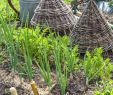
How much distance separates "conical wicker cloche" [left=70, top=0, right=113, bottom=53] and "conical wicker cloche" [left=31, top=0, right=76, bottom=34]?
1.53 feet

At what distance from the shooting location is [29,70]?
269cm

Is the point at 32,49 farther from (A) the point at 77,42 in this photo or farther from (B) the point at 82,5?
(B) the point at 82,5

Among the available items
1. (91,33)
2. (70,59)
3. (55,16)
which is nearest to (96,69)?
(70,59)

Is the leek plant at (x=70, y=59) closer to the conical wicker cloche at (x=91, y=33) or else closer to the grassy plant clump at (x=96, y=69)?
the grassy plant clump at (x=96, y=69)

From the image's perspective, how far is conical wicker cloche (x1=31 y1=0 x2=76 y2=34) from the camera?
394cm

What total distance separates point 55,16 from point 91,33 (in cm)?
66

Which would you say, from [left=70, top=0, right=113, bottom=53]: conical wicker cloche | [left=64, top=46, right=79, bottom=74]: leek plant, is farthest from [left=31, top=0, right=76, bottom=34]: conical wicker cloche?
[left=64, top=46, right=79, bottom=74]: leek plant

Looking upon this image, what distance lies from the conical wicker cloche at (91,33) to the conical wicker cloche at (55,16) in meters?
0.47

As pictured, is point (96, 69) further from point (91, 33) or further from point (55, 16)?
point (55, 16)

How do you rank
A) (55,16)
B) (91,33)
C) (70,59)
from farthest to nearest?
(55,16) → (91,33) → (70,59)

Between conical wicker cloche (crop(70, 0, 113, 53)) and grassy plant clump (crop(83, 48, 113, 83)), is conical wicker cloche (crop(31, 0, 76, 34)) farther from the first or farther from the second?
grassy plant clump (crop(83, 48, 113, 83))

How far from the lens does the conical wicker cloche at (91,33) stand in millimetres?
3428

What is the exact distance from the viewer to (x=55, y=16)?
3957 millimetres

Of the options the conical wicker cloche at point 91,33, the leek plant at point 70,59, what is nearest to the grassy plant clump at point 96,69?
the leek plant at point 70,59
